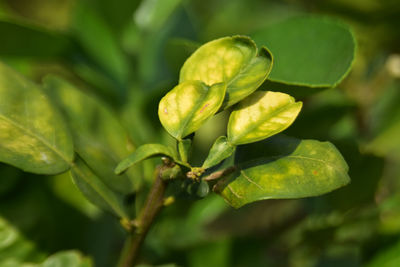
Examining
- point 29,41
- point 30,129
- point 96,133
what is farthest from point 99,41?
point 30,129

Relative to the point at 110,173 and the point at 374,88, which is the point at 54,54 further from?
the point at 374,88

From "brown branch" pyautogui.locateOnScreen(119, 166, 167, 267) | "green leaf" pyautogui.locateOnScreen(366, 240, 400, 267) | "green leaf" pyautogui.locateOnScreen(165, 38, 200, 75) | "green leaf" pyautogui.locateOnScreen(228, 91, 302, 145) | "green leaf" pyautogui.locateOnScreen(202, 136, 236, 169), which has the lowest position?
"green leaf" pyautogui.locateOnScreen(366, 240, 400, 267)

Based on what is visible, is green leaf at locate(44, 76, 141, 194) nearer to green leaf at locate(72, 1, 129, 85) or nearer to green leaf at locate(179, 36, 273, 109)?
green leaf at locate(179, 36, 273, 109)

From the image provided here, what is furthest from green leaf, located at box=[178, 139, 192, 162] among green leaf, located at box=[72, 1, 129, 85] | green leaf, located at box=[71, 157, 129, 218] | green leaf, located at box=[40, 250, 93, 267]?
green leaf, located at box=[72, 1, 129, 85]

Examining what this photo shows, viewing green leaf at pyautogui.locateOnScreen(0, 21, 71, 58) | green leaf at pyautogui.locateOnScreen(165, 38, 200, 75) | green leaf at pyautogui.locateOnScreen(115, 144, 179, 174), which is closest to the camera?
green leaf at pyautogui.locateOnScreen(115, 144, 179, 174)

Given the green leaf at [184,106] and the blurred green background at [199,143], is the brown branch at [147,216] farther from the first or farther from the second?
the blurred green background at [199,143]
